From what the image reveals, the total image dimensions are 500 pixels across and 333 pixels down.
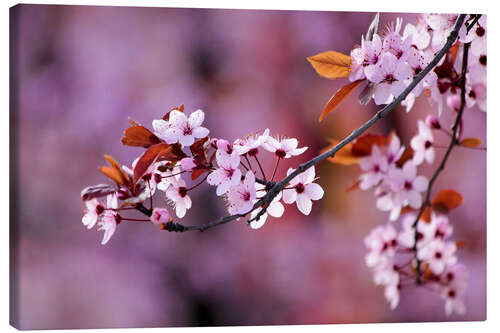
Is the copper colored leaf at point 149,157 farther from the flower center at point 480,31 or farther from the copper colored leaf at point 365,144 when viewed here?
the flower center at point 480,31

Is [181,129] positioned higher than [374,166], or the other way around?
[181,129]

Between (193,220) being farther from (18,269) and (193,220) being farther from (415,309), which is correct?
(415,309)

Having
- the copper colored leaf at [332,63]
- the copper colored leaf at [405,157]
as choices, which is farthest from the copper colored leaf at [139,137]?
the copper colored leaf at [405,157]

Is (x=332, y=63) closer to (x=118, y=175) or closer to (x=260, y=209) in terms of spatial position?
(x=260, y=209)

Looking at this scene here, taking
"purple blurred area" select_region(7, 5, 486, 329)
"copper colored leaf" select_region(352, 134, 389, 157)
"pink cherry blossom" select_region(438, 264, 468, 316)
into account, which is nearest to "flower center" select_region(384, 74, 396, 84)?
"copper colored leaf" select_region(352, 134, 389, 157)

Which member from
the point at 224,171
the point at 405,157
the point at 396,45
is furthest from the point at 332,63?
the point at 405,157

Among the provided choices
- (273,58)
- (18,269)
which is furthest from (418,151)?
(18,269)

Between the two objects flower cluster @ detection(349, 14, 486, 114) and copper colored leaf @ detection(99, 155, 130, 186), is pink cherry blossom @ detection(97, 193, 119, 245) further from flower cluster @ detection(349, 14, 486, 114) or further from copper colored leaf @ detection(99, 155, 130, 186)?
flower cluster @ detection(349, 14, 486, 114)
